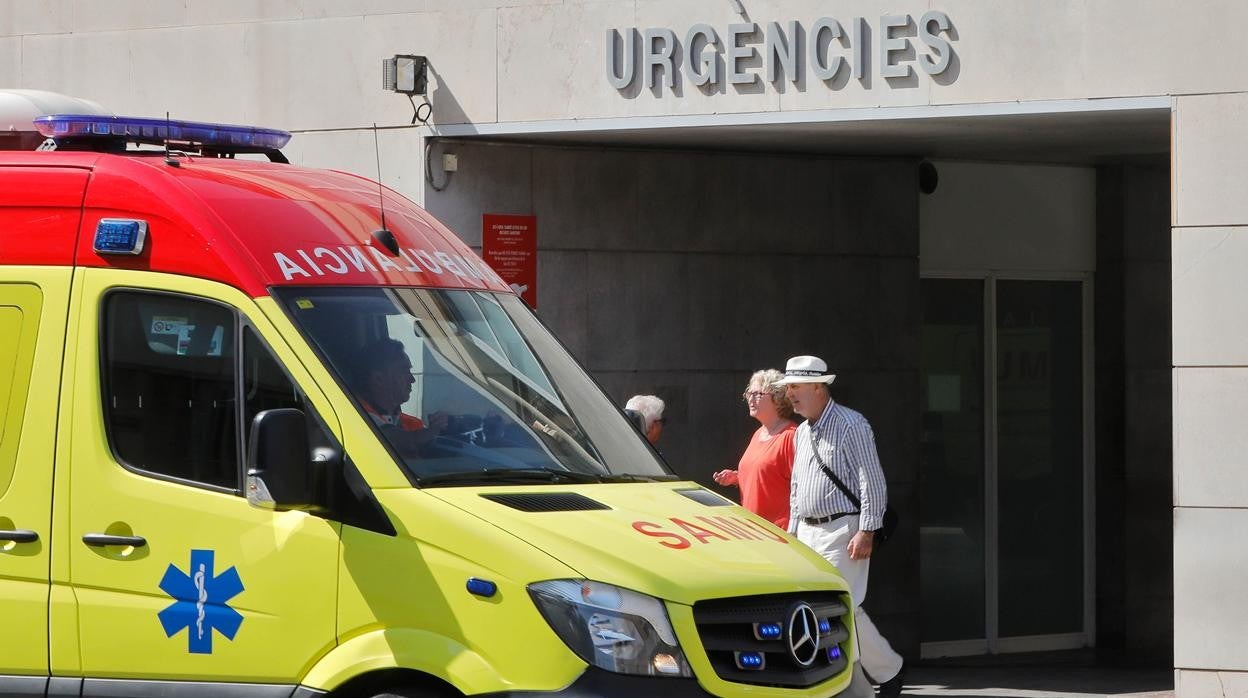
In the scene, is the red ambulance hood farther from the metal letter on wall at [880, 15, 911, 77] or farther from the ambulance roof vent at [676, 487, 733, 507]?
the metal letter on wall at [880, 15, 911, 77]

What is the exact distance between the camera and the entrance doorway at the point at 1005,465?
537 inches

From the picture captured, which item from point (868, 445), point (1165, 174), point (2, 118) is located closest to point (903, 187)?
point (1165, 174)

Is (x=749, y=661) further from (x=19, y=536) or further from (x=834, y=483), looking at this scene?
(x=834, y=483)

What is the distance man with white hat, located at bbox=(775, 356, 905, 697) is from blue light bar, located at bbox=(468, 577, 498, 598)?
13.6 feet

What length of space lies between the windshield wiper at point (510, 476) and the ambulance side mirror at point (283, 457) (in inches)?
14.0

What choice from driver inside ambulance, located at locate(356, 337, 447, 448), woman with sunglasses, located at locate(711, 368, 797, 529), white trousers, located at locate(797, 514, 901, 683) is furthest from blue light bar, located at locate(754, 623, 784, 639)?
woman with sunglasses, located at locate(711, 368, 797, 529)

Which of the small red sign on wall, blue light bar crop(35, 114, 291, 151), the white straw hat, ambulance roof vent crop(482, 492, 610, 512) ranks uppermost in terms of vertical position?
blue light bar crop(35, 114, 291, 151)

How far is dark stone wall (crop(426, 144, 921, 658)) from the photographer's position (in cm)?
1198

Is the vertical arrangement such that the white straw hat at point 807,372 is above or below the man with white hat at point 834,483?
above

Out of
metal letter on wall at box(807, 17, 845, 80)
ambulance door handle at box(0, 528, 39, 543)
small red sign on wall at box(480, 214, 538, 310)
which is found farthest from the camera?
small red sign on wall at box(480, 214, 538, 310)

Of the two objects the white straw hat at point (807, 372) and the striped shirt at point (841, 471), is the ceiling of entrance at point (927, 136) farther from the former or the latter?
the striped shirt at point (841, 471)

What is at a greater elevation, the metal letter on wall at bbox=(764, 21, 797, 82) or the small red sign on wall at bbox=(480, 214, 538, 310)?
the metal letter on wall at bbox=(764, 21, 797, 82)

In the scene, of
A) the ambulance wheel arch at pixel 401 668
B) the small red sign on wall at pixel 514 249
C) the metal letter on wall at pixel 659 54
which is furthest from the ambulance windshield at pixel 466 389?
the small red sign on wall at pixel 514 249

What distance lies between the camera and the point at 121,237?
20.7 feet
